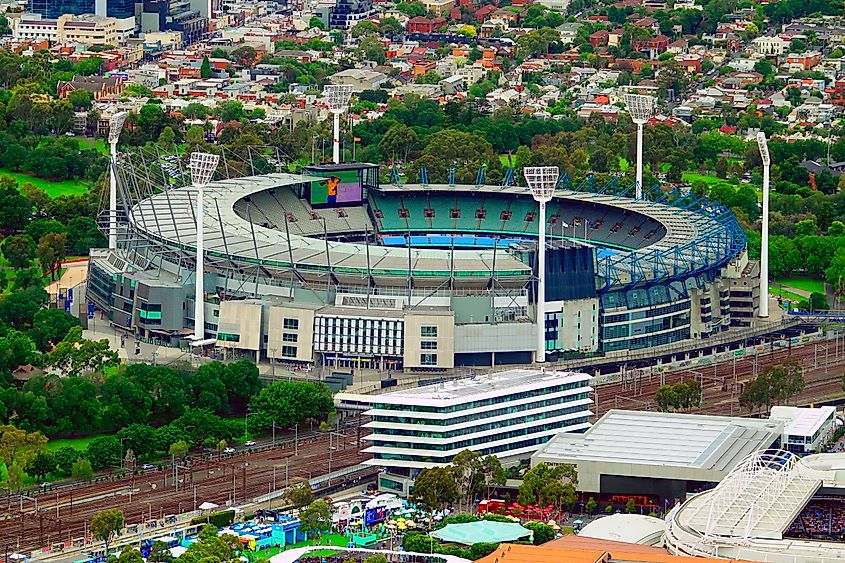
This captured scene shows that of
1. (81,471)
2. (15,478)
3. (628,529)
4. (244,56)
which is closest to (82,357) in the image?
(81,471)

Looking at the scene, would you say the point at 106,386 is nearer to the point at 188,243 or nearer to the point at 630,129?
the point at 188,243

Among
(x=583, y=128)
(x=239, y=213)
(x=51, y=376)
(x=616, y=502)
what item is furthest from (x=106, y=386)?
(x=583, y=128)

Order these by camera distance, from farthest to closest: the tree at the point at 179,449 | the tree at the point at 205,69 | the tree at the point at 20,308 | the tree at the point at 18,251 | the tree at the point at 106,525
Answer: the tree at the point at 205,69 < the tree at the point at 18,251 < the tree at the point at 20,308 < the tree at the point at 179,449 < the tree at the point at 106,525

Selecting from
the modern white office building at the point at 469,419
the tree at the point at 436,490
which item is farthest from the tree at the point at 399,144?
the tree at the point at 436,490

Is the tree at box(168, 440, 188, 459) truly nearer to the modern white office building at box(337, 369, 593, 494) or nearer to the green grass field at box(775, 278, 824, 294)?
the modern white office building at box(337, 369, 593, 494)

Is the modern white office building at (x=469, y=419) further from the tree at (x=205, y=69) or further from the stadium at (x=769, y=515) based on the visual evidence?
the tree at (x=205, y=69)

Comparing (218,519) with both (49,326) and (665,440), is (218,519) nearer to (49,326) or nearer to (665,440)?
(665,440)
